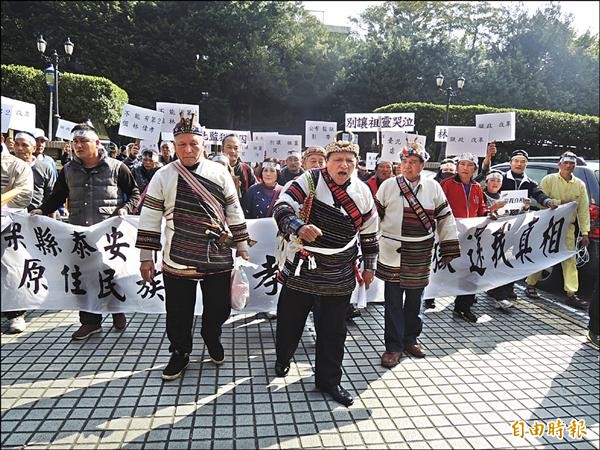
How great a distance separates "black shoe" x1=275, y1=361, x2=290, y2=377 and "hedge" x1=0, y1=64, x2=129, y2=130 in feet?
56.9

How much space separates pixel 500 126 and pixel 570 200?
4.59 ft

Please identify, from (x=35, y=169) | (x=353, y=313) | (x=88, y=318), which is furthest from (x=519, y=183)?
(x=35, y=169)

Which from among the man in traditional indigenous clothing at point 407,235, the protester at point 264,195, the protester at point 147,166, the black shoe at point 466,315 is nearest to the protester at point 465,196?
the black shoe at point 466,315

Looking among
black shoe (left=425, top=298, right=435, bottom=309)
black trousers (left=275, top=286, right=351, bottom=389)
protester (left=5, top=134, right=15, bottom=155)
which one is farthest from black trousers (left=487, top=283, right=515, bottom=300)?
protester (left=5, top=134, right=15, bottom=155)

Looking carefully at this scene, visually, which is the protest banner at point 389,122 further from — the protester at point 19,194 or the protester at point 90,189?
the protester at point 19,194

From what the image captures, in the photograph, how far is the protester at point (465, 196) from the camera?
197 inches

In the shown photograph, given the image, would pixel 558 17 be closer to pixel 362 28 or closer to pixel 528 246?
pixel 362 28

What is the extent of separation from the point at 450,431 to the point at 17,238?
4.05 metres

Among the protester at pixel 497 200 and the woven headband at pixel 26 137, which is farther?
the protester at pixel 497 200

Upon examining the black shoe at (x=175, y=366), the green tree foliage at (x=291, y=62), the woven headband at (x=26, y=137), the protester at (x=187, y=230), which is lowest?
the black shoe at (x=175, y=366)

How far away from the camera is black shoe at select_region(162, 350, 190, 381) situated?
11.5 feet

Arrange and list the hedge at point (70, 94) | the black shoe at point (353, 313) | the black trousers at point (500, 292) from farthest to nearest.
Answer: the hedge at point (70, 94)
the black trousers at point (500, 292)
the black shoe at point (353, 313)

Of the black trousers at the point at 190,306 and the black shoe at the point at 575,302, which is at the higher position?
the black trousers at the point at 190,306

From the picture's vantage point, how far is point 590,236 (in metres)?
5.75
